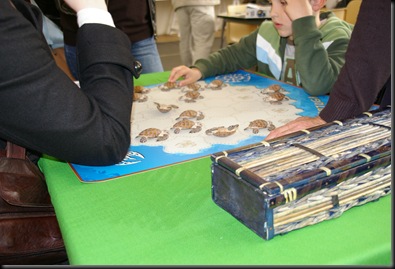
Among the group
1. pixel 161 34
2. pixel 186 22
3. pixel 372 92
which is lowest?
pixel 161 34

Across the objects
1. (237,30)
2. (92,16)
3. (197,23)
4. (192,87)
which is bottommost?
(237,30)

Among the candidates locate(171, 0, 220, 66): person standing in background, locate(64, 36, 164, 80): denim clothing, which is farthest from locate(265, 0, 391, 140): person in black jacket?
locate(171, 0, 220, 66): person standing in background

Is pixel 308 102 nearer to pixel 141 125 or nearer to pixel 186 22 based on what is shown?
pixel 141 125

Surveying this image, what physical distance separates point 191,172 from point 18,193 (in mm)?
308

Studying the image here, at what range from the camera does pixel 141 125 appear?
999mm

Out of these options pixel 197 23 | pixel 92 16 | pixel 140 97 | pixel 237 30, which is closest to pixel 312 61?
pixel 140 97

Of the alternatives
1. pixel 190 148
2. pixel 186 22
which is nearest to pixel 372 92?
pixel 190 148

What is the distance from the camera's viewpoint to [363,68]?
80 centimetres

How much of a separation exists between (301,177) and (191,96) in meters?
0.71

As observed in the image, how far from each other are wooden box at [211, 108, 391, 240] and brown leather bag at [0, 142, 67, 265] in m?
0.35

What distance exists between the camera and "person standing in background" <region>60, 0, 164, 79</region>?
5.48ft

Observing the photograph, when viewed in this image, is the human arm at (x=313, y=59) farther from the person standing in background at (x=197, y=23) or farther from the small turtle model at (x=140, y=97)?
the person standing in background at (x=197, y=23)

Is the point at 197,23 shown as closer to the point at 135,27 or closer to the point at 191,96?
the point at 135,27

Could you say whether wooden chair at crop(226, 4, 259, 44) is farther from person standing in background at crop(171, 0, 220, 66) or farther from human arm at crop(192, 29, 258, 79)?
human arm at crop(192, 29, 258, 79)
